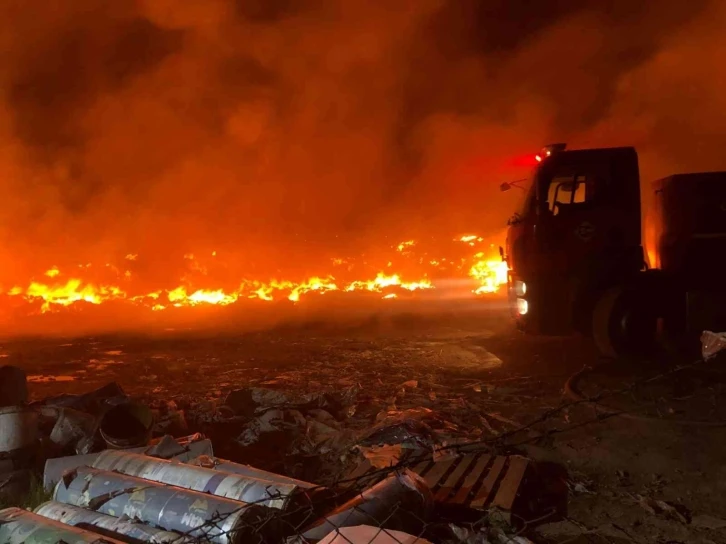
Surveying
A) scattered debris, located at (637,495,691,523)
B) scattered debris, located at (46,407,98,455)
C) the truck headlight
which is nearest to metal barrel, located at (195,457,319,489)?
scattered debris, located at (46,407,98,455)

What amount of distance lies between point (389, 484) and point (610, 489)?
1784mm

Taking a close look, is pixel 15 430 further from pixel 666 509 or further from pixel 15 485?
pixel 666 509

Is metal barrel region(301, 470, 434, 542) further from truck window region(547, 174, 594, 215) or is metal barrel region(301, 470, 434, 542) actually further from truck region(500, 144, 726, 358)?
truck window region(547, 174, 594, 215)

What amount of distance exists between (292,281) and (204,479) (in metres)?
15.8

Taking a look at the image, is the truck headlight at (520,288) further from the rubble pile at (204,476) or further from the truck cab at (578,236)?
the rubble pile at (204,476)

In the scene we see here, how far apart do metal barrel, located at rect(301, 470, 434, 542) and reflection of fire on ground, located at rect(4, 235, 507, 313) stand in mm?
14861

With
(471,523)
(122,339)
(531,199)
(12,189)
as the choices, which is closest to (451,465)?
(471,523)

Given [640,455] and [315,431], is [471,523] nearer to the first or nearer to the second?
[640,455]

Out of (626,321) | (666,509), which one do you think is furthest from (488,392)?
(666,509)

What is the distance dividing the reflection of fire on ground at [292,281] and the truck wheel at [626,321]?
422 inches

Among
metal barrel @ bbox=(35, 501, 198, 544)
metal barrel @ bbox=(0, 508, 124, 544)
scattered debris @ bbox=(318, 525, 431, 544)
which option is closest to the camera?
scattered debris @ bbox=(318, 525, 431, 544)

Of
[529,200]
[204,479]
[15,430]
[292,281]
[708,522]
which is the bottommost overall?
[708,522]

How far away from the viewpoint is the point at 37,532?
266 cm

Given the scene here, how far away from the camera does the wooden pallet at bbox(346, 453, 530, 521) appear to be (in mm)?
3293
